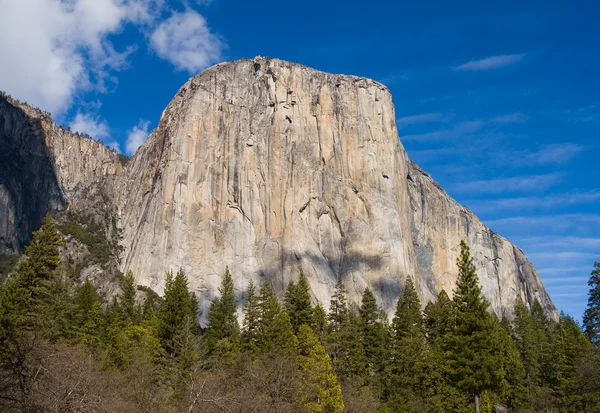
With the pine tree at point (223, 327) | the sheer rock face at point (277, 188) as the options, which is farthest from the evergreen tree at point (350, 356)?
the sheer rock face at point (277, 188)

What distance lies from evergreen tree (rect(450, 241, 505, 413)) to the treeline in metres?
0.08

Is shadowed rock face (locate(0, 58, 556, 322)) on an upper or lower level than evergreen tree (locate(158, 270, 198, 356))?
upper

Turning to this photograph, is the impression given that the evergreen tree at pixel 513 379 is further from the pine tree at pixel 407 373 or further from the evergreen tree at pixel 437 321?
the pine tree at pixel 407 373

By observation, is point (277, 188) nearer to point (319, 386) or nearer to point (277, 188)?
point (277, 188)

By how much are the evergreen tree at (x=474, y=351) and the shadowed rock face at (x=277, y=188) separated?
5979 cm

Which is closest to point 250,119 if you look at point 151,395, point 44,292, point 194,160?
point 194,160

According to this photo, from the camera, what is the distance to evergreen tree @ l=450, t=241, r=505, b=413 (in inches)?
1460

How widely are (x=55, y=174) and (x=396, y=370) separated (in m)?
122

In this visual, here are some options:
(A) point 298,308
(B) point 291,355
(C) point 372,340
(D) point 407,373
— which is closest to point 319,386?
(B) point 291,355

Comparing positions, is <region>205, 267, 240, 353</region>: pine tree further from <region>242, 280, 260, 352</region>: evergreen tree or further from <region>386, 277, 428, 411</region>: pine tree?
<region>386, 277, 428, 411</region>: pine tree

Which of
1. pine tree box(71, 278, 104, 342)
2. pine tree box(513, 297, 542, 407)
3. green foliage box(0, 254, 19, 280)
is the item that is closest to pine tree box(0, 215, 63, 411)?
pine tree box(71, 278, 104, 342)

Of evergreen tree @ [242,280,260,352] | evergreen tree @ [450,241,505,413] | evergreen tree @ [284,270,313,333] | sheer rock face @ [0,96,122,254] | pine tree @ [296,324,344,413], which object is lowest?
pine tree @ [296,324,344,413]

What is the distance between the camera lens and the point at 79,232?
122812 millimetres

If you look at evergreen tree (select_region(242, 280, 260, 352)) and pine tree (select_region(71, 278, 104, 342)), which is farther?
evergreen tree (select_region(242, 280, 260, 352))
